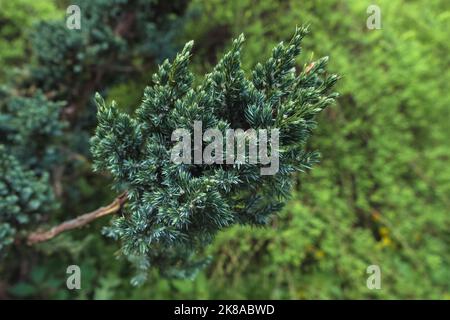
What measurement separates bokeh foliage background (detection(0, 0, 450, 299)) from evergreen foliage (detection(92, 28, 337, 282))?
132 cm

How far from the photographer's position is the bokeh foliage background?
2842mm

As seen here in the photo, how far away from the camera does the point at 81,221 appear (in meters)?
1.91

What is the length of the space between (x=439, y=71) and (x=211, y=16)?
1955 millimetres

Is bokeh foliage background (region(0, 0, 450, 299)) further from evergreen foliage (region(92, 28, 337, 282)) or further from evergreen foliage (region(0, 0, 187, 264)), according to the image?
evergreen foliage (region(92, 28, 337, 282))

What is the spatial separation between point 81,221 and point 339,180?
2125 mm

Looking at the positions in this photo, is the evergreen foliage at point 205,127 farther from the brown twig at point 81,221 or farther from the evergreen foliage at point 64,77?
the evergreen foliage at point 64,77

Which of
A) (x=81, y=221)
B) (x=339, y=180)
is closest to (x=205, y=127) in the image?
(x=81, y=221)

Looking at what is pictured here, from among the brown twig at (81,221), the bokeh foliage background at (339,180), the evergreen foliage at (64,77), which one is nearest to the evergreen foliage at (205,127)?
the brown twig at (81,221)

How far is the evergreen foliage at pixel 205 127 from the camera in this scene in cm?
137

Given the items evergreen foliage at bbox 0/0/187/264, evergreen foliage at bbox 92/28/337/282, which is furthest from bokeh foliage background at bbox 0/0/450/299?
evergreen foliage at bbox 92/28/337/282

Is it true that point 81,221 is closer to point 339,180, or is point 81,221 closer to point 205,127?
point 205,127

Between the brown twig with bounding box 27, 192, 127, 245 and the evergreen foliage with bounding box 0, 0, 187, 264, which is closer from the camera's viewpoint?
the brown twig with bounding box 27, 192, 127, 245
